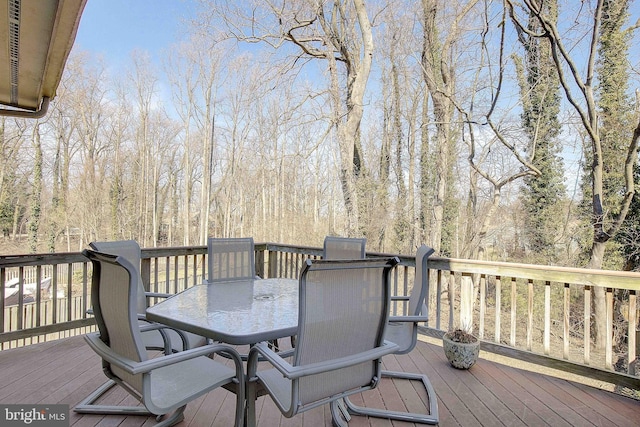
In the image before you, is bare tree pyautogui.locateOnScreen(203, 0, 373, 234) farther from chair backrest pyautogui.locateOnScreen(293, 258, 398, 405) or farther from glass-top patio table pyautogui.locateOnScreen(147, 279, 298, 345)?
chair backrest pyautogui.locateOnScreen(293, 258, 398, 405)

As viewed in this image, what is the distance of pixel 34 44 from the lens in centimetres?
216

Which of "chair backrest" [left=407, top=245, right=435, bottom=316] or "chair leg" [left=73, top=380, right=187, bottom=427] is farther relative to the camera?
"chair backrest" [left=407, top=245, right=435, bottom=316]

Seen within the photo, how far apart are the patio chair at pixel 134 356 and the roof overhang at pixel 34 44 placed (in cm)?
135

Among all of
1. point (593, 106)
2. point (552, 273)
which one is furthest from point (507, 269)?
point (593, 106)

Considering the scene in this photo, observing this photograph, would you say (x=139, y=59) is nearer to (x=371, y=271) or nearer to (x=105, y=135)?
(x=105, y=135)

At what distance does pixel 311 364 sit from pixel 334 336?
0.47 feet

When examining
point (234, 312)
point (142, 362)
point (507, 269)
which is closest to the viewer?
point (142, 362)

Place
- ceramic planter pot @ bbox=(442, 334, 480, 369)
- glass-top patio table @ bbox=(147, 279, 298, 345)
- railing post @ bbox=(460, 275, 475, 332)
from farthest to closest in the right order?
railing post @ bbox=(460, 275, 475, 332), ceramic planter pot @ bbox=(442, 334, 480, 369), glass-top patio table @ bbox=(147, 279, 298, 345)

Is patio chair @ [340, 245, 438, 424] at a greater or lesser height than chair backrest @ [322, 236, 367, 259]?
lesser

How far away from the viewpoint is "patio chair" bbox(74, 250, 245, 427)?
134 centimetres

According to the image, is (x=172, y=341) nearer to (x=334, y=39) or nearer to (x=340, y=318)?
(x=340, y=318)

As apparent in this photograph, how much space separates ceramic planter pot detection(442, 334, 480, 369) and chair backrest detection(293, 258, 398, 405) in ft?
5.40

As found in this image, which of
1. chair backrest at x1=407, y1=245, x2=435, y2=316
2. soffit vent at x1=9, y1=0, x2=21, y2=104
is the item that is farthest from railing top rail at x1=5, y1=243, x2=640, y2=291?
soffit vent at x1=9, y1=0, x2=21, y2=104

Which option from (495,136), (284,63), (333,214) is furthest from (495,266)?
(333,214)
